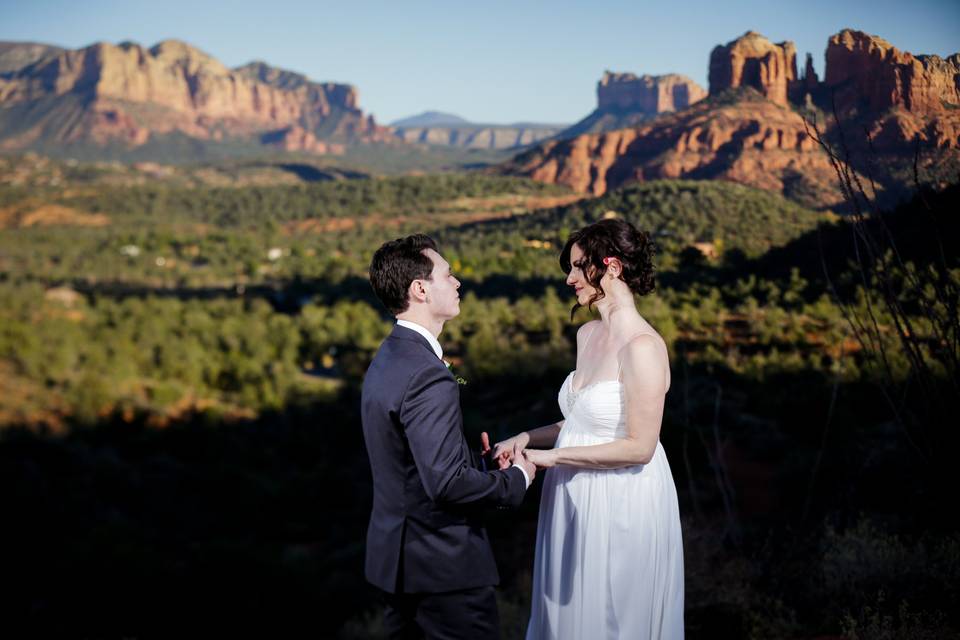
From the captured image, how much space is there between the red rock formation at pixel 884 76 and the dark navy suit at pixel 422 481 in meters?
2.87

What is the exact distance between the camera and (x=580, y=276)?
255 cm

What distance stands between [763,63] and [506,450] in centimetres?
696

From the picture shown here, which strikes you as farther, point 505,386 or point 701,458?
point 505,386

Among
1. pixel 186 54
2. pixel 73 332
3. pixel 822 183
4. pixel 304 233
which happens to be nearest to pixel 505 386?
pixel 822 183

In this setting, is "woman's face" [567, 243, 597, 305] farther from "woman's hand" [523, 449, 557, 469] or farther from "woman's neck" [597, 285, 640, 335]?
"woman's hand" [523, 449, 557, 469]

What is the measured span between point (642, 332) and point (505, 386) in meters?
20.6

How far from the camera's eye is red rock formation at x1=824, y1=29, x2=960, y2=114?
3441 millimetres

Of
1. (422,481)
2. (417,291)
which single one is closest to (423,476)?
(422,481)

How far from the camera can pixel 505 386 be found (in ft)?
75.0

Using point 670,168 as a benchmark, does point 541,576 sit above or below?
below

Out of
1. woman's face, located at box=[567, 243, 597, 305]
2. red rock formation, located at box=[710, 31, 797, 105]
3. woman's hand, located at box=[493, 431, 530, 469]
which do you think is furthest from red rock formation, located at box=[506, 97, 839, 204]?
woman's hand, located at box=[493, 431, 530, 469]

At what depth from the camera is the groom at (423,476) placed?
7.03ft

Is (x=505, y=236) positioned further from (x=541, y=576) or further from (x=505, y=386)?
(x=541, y=576)

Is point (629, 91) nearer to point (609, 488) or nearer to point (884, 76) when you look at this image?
point (884, 76)
